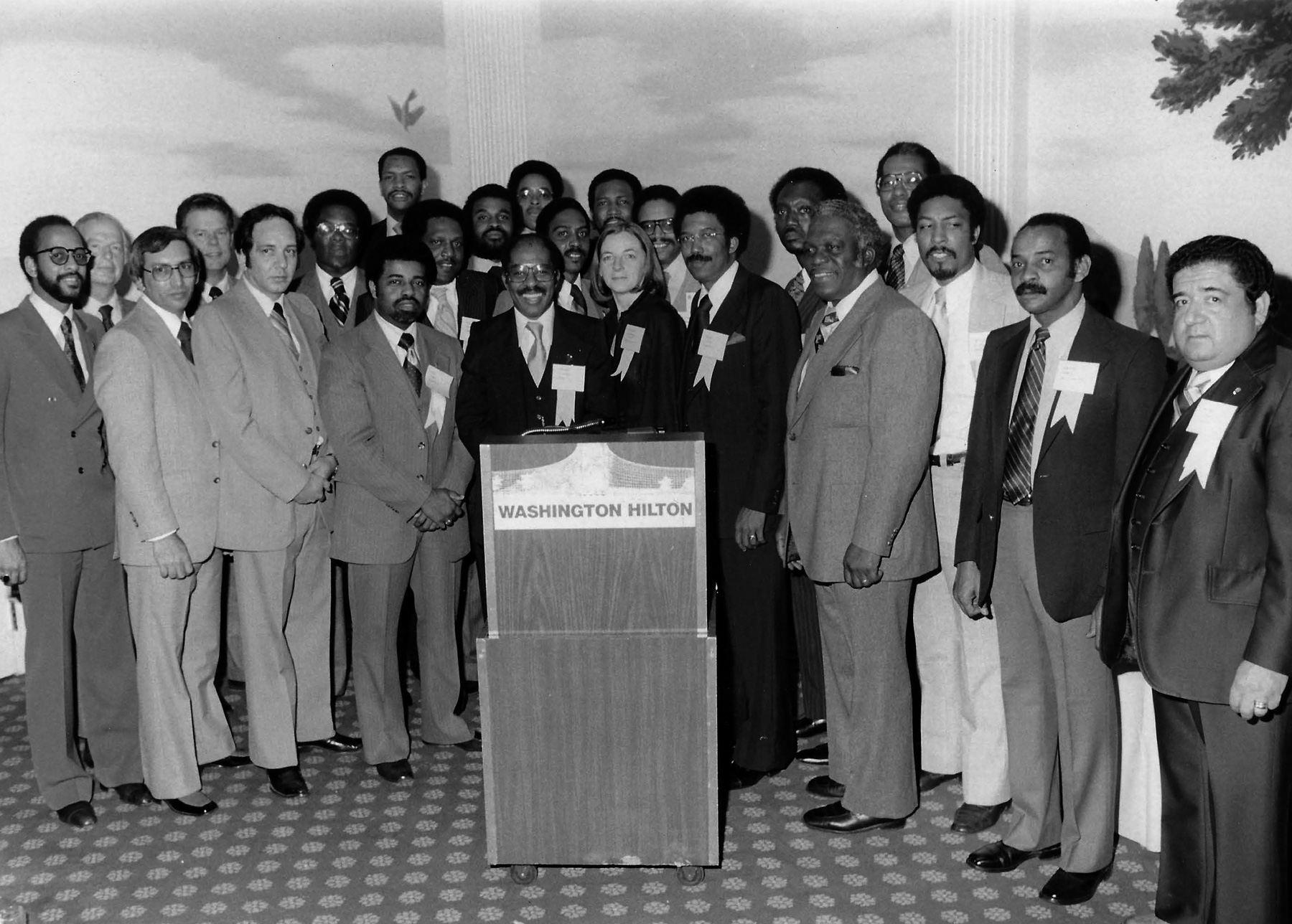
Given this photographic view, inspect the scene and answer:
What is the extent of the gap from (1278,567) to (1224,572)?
13 cm

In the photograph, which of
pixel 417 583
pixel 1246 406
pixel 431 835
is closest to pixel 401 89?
pixel 417 583

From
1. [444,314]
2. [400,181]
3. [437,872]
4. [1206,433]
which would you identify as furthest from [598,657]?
[400,181]

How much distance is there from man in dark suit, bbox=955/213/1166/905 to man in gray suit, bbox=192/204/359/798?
2184mm

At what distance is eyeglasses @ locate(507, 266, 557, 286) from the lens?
167 inches

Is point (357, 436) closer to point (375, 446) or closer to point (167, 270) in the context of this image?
point (375, 446)

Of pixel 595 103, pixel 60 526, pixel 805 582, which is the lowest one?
pixel 805 582

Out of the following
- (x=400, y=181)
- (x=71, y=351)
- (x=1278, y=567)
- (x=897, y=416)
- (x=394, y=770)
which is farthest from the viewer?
(x=400, y=181)

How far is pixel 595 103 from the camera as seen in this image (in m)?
7.10

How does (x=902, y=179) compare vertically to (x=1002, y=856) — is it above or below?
above

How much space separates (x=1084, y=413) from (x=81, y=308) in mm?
3786

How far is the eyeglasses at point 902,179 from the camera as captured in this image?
455cm

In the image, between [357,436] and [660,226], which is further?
[660,226]

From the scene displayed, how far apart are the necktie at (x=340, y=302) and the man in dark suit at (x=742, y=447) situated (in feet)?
5.26

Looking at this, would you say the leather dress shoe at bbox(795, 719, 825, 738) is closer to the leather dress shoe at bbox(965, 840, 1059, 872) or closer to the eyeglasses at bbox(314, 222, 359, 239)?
the leather dress shoe at bbox(965, 840, 1059, 872)
